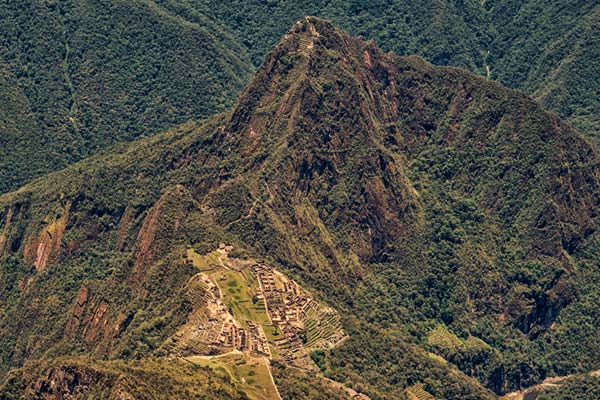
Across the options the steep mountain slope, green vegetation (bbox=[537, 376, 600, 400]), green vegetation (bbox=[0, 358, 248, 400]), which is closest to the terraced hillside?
the steep mountain slope

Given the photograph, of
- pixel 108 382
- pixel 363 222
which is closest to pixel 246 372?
pixel 108 382

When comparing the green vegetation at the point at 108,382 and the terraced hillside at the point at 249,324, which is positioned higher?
the green vegetation at the point at 108,382

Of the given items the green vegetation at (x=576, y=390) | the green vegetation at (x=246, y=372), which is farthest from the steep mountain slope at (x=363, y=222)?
the green vegetation at (x=246, y=372)

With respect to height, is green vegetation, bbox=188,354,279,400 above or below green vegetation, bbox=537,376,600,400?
above

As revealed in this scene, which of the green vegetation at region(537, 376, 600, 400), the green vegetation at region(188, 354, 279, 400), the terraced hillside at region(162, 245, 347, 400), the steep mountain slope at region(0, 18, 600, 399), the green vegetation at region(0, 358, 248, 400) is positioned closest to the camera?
the green vegetation at region(0, 358, 248, 400)

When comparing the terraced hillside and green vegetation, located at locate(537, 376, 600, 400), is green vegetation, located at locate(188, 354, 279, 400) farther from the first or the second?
green vegetation, located at locate(537, 376, 600, 400)

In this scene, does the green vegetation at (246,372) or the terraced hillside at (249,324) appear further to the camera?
the terraced hillside at (249,324)

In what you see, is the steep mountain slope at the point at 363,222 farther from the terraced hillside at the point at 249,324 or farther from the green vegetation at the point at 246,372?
the green vegetation at the point at 246,372

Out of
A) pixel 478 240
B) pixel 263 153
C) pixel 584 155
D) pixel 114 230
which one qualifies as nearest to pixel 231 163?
pixel 263 153

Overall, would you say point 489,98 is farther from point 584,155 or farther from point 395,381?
point 395,381
